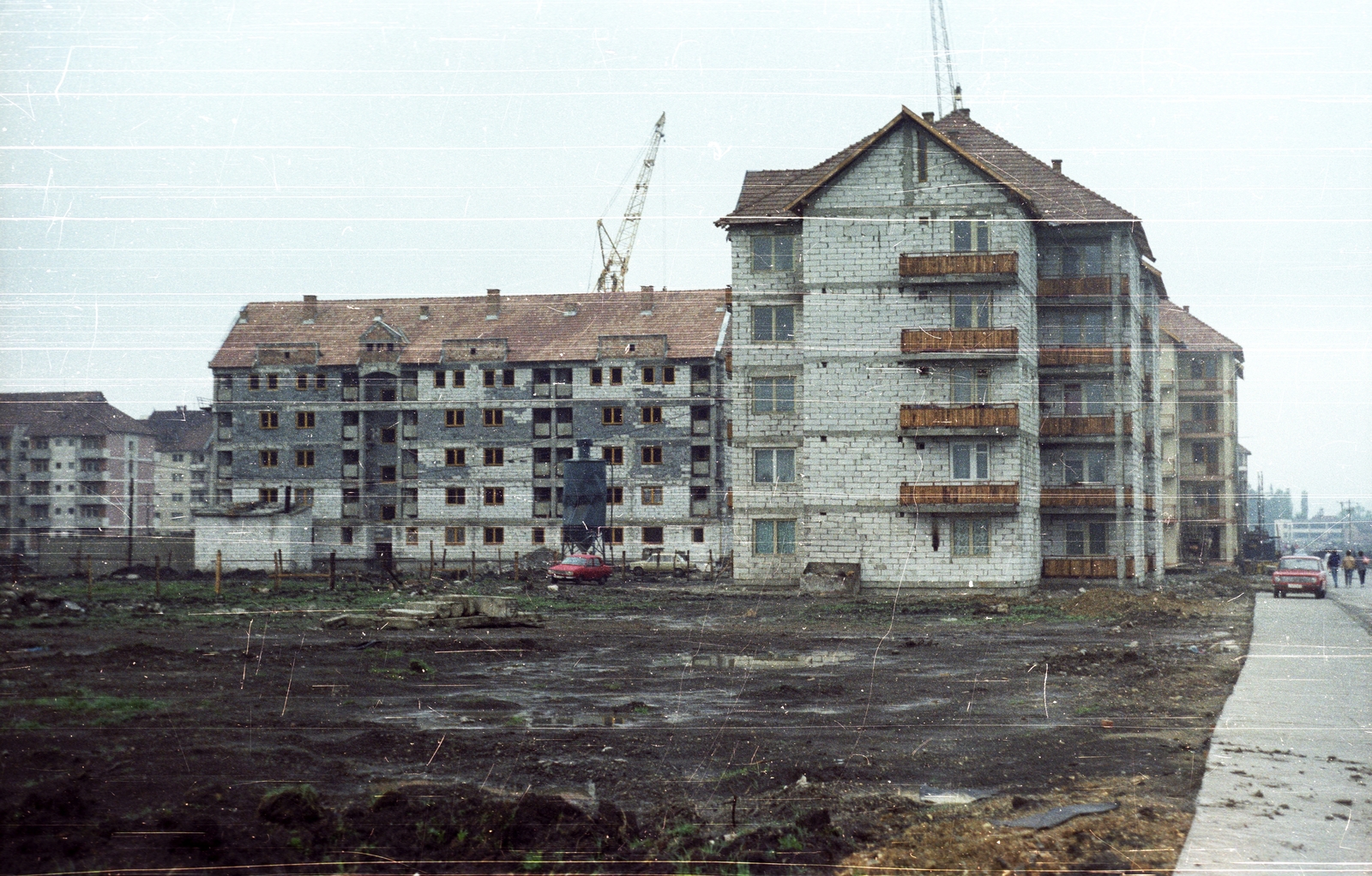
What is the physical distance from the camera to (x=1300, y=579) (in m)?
46.1

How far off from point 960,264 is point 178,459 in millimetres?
29661

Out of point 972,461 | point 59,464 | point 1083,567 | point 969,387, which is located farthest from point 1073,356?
point 59,464

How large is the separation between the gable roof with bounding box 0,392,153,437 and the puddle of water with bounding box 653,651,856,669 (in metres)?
11.3

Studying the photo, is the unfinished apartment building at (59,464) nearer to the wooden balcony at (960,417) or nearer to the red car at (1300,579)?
the wooden balcony at (960,417)

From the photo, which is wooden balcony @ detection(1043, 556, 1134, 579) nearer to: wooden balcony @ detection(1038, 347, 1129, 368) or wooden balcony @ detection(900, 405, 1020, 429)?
wooden balcony @ detection(900, 405, 1020, 429)

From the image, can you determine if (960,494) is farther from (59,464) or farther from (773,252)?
(59,464)

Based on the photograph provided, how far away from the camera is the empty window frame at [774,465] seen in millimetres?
45969

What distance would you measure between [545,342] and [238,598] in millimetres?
36868

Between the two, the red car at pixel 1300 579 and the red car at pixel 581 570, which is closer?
the red car at pixel 1300 579

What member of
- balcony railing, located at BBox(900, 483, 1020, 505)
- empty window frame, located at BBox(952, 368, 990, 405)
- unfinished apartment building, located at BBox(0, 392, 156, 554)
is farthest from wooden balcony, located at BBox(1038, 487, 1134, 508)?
unfinished apartment building, located at BBox(0, 392, 156, 554)

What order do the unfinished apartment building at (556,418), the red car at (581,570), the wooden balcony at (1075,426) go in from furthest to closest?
the unfinished apartment building at (556,418) → the red car at (581,570) → the wooden balcony at (1075,426)

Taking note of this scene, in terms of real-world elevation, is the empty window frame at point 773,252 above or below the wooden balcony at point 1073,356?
above

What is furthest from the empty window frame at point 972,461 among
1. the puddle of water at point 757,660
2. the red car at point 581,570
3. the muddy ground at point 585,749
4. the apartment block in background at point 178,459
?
the apartment block in background at point 178,459

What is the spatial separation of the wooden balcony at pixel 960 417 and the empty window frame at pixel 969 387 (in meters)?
0.83
